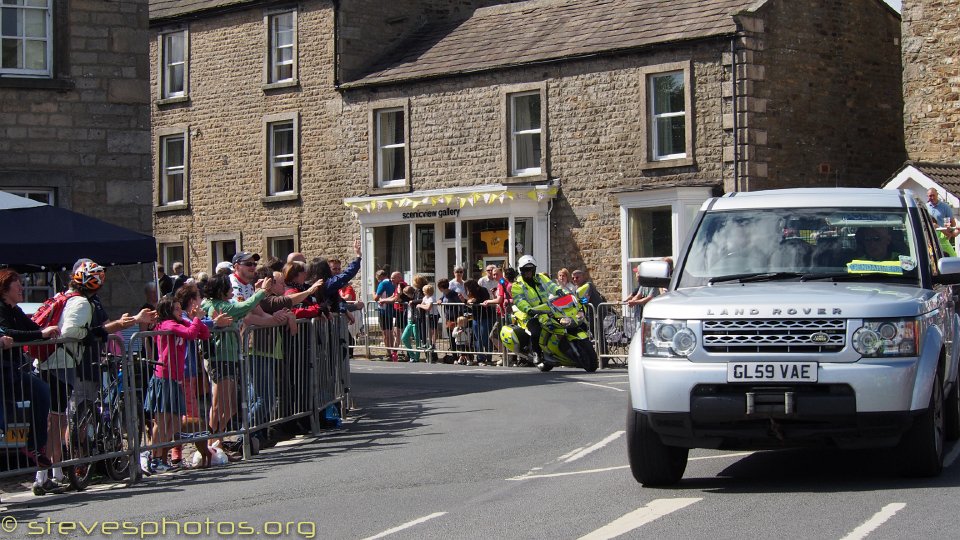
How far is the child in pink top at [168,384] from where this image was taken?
12.4 metres

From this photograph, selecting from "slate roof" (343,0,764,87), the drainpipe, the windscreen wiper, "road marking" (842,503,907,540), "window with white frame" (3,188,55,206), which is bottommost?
"road marking" (842,503,907,540)

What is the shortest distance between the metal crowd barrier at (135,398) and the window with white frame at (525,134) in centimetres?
1870

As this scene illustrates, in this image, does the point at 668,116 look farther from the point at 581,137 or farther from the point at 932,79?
the point at 932,79

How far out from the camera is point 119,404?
1202cm

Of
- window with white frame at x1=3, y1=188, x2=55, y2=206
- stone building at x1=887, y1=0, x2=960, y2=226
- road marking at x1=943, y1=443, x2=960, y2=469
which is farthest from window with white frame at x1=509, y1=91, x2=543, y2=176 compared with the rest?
road marking at x1=943, y1=443, x2=960, y2=469

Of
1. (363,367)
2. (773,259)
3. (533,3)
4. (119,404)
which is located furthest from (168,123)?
(773,259)

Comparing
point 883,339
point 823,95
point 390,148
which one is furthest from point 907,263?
point 390,148

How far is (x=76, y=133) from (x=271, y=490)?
1238 cm

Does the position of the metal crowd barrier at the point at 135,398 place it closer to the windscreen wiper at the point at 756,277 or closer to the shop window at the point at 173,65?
the windscreen wiper at the point at 756,277

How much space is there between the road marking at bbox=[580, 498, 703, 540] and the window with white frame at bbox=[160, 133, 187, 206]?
33195 millimetres

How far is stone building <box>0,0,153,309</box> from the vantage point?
2142 cm

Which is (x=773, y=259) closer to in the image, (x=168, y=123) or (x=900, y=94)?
(x=900, y=94)

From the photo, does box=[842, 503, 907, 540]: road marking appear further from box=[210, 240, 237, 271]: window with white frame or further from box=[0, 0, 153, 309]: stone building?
box=[210, 240, 237, 271]: window with white frame

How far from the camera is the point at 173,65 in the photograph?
40.9 metres
